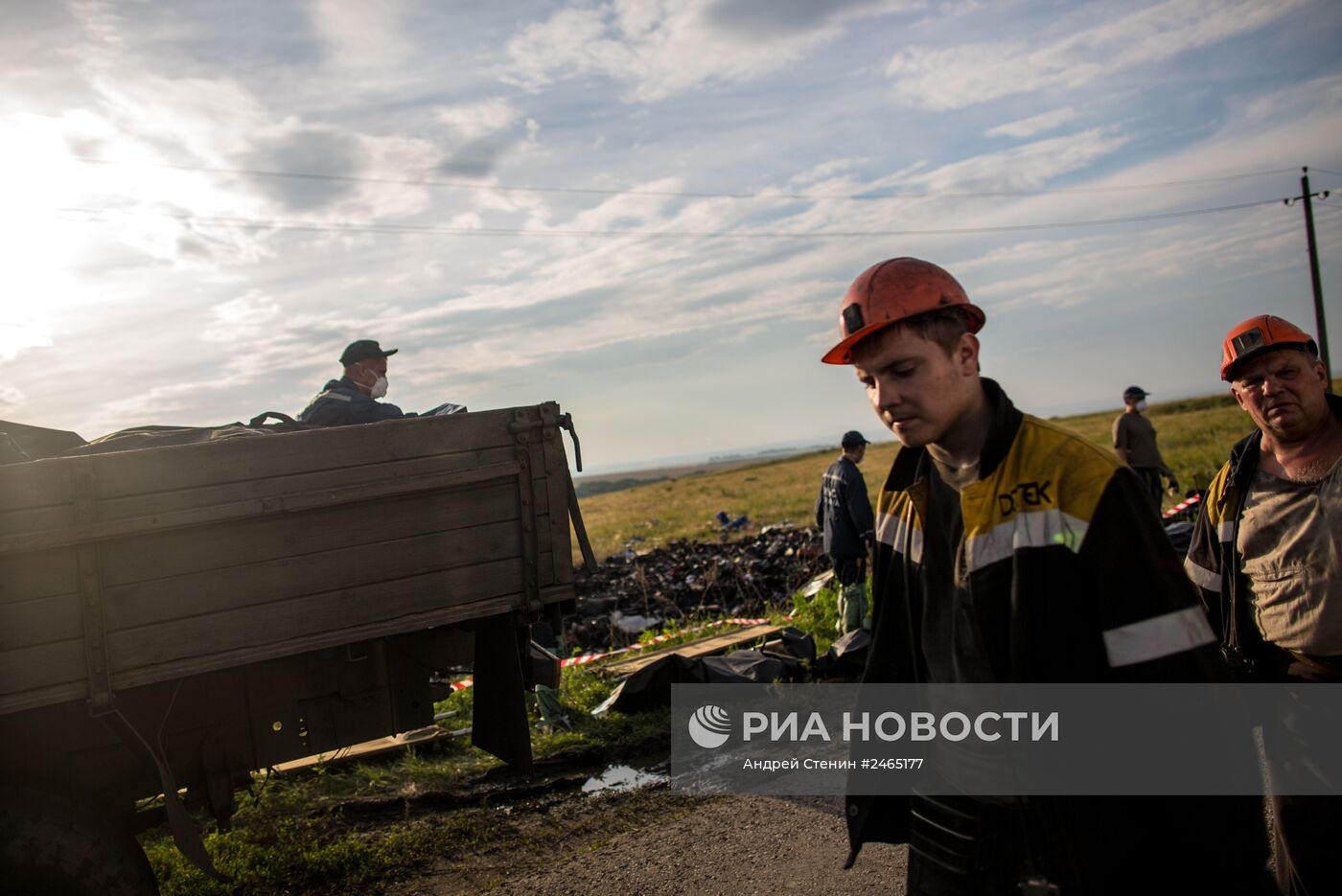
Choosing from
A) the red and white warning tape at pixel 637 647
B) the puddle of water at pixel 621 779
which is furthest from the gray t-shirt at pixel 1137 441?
the puddle of water at pixel 621 779

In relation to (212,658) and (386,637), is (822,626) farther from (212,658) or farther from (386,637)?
(212,658)

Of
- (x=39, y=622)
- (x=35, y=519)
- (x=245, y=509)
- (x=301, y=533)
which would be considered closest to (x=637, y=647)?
(x=301, y=533)

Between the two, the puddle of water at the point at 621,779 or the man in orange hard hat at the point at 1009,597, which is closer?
the man in orange hard hat at the point at 1009,597

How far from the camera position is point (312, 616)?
4.33 metres

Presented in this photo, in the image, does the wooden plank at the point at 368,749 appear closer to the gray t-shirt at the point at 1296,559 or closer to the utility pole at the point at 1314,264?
the gray t-shirt at the point at 1296,559

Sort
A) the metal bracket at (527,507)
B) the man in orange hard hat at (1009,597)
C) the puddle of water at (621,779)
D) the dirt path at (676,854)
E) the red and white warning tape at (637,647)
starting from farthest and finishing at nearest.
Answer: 1. the red and white warning tape at (637,647)
2. the puddle of water at (621,779)
3. the metal bracket at (527,507)
4. the dirt path at (676,854)
5. the man in orange hard hat at (1009,597)

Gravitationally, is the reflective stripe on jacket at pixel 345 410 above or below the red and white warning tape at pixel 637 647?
above

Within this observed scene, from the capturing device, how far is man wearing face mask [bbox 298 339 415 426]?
249 inches

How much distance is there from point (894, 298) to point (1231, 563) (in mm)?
2260

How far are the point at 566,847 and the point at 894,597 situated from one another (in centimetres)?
344

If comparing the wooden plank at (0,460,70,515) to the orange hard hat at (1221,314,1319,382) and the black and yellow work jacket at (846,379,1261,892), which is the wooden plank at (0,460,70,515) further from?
the orange hard hat at (1221,314,1319,382)

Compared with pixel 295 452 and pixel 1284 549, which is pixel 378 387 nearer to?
pixel 295 452

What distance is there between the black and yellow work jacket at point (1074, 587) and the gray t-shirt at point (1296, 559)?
164 centimetres

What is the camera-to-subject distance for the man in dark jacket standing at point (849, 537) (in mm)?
9203
